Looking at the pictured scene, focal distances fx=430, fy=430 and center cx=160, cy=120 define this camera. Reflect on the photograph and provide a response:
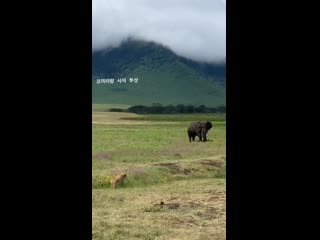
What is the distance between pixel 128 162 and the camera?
404 inches

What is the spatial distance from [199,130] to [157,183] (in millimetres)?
5304

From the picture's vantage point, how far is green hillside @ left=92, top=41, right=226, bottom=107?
55.6 ft

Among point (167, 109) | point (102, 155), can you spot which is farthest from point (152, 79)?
point (102, 155)

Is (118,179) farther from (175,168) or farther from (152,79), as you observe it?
(152,79)

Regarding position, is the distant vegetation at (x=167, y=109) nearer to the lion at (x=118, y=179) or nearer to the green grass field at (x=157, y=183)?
the green grass field at (x=157, y=183)

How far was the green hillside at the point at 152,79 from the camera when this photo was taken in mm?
16953

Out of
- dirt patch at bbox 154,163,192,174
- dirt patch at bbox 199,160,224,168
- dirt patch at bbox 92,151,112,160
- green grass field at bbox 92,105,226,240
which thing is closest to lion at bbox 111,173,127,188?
green grass field at bbox 92,105,226,240

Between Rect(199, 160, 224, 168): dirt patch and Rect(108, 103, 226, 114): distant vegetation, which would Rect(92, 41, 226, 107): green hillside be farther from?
Rect(199, 160, 224, 168): dirt patch

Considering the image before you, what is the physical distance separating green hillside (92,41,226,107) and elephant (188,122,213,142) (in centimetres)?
308

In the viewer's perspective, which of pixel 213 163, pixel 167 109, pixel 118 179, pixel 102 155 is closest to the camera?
pixel 118 179

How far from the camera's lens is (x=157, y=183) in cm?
766
